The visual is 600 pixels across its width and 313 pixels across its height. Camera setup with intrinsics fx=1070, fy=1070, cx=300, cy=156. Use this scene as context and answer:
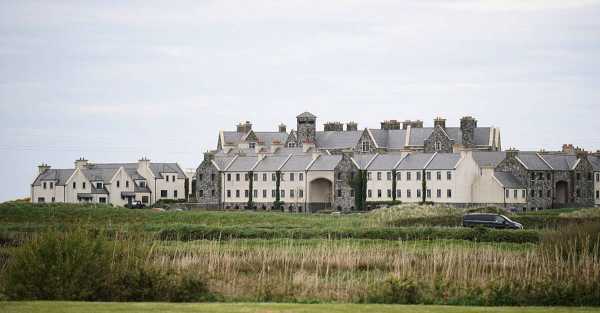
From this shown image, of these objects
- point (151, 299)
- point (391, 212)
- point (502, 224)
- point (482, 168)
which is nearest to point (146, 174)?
point (482, 168)

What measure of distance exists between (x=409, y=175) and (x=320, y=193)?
1100 centimetres

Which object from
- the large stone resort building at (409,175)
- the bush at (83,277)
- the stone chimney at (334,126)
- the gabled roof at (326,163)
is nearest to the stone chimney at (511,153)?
the large stone resort building at (409,175)

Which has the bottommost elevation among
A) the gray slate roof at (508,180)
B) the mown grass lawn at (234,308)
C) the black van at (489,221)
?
the mown grass lawn at (234,308)

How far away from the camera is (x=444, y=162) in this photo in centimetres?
10281

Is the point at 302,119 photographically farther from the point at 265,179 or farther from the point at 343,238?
the point at 343,238

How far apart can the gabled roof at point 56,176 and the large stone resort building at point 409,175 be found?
653 inches

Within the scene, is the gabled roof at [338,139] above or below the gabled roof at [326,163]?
above

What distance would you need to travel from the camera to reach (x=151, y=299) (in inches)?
1227

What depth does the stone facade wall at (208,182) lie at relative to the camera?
375ft

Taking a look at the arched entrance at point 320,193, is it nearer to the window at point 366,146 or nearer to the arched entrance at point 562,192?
the window at point 366,146

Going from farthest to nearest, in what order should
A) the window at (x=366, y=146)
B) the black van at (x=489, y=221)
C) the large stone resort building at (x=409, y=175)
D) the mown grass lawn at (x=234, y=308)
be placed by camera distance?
the window at (x=366, y=146), the large stone resort building at (x=409, y=175), the black van at (x=489, y=221), the mown grass lawn at (x=234, y=308)

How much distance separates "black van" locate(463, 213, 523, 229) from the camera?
216 feet

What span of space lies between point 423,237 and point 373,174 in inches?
1866

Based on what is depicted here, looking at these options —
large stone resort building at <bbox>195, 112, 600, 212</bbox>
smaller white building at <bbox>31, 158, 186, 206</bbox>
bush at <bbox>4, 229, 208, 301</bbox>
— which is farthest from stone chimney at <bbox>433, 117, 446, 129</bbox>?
bush at <bbox>4, 229, 208, 301</bbox>
